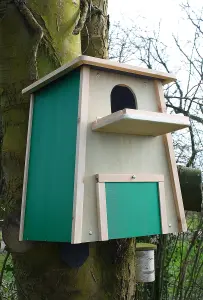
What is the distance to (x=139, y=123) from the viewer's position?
150cm

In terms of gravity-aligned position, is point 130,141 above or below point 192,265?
above

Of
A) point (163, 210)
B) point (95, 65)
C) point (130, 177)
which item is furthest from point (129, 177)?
point (95, 65)

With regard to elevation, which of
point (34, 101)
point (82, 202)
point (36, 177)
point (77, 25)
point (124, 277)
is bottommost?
point (124, 277)

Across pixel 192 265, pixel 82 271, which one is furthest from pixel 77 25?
pixel 192 265

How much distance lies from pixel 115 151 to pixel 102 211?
9.9 inches

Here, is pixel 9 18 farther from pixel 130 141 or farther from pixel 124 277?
pixel 124 277

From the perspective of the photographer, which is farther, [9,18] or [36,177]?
[9,18]

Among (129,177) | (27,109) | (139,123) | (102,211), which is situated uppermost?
(27,109)

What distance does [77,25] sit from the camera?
1.89 meters

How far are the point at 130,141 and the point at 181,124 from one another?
0.22m

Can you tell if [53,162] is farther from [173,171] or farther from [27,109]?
[173,171]

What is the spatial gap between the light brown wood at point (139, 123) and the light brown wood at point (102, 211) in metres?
0.22

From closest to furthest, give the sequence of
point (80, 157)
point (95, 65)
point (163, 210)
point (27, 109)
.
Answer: point (80, 157) < point (95, 65) < point (163, 210) < point (27, 109)

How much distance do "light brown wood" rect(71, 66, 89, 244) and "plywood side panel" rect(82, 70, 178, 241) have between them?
2cm
